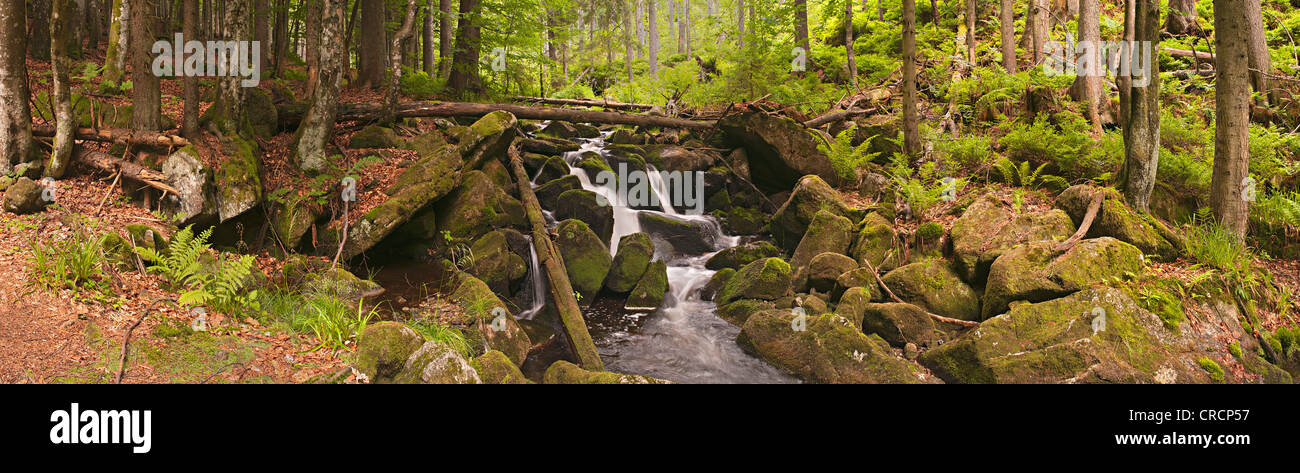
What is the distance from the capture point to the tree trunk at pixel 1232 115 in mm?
7398

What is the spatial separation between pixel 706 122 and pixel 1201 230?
11.1 m

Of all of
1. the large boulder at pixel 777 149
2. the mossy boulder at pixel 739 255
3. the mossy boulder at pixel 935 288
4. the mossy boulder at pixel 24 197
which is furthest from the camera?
the large boulder at pixel 777 149

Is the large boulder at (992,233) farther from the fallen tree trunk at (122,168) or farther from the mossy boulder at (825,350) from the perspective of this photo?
the fallen tree trunk at (122,168)

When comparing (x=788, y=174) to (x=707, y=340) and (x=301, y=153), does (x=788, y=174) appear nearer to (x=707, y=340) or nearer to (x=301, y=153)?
(x=707, y=340)

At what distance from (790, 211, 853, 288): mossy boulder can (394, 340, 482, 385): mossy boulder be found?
645cm

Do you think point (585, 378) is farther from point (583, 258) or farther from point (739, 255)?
point (739, 255)

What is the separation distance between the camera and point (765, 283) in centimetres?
1008

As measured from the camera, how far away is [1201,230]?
7777 millimetres

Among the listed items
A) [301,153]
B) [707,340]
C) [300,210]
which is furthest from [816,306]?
[301,153]

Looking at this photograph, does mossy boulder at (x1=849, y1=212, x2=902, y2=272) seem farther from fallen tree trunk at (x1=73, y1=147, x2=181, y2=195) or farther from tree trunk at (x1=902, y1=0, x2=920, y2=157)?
fallen tree trunk at (x1=73, y1=147, x2=181, y2=195)

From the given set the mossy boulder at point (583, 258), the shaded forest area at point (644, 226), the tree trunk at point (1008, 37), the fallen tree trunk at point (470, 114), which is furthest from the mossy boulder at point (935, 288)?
the tree trunk at point (1008, 37)

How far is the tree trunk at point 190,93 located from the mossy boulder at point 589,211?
6.24m

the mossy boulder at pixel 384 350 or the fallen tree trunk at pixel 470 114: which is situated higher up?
the fallen tree trunk at pixel 470 114

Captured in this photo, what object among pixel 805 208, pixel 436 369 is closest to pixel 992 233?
pixel 805 208
